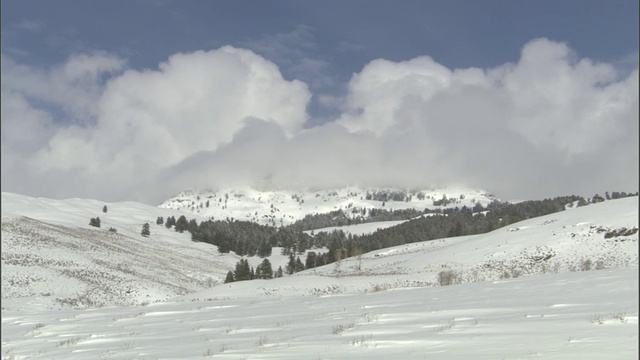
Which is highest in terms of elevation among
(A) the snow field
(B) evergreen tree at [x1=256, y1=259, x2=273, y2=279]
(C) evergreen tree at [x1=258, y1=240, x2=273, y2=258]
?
(C) evergreen tree at [x1=258, y1=240, x2=273, y2=258]

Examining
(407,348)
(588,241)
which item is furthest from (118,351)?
(588,241)

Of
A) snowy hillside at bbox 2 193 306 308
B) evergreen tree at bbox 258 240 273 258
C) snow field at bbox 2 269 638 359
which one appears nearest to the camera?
snow field at bbox 2 269 638 359

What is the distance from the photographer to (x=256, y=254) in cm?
17262

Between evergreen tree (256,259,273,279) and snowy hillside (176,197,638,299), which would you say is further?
evergreen tree (256,259,273,279)

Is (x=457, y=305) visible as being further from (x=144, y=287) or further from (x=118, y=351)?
(x=144, y=287)

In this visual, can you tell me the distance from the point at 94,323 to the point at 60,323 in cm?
199

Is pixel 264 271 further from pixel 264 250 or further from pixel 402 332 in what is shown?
pixel 402 332

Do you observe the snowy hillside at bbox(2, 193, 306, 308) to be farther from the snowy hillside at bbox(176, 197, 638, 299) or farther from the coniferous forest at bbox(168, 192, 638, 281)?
the coniferous forest at bbox(168, 192, 638, 281)

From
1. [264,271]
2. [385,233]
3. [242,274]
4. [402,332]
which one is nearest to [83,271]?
[242,274]

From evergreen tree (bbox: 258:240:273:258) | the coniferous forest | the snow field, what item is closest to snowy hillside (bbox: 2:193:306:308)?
the snow field

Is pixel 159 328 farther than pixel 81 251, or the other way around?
pixel 81 251

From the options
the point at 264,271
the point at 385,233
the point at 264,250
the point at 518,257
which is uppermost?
the point at 385,233

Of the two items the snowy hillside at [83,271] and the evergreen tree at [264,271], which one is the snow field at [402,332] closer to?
the snowy hillside at [83,271]

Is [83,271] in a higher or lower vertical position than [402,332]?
higher
